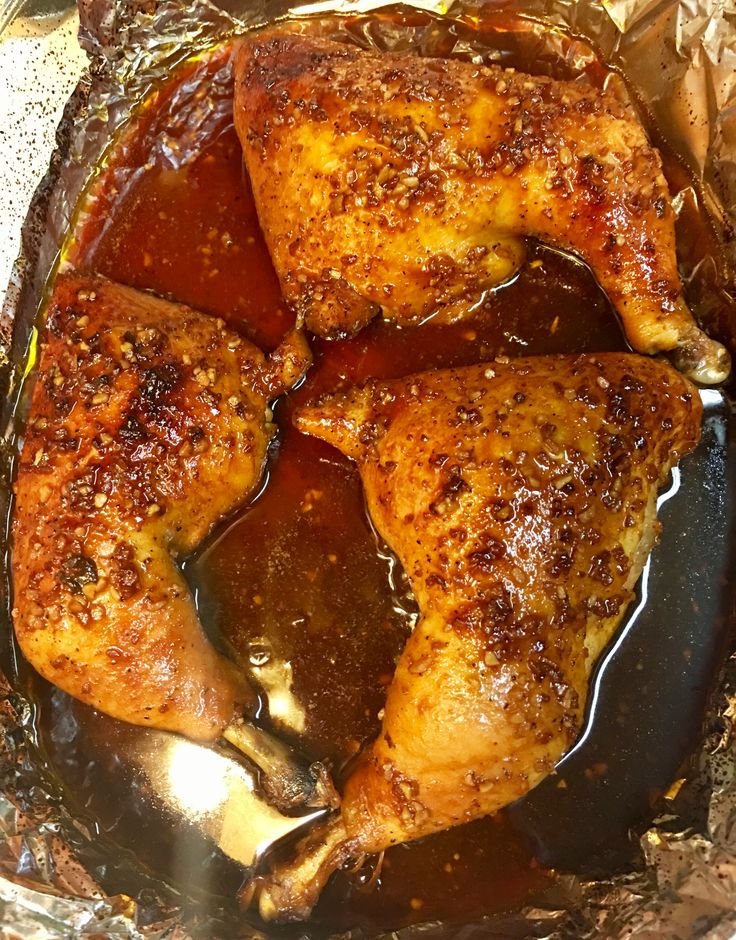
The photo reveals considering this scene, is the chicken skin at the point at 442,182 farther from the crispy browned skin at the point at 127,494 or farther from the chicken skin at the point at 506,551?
the crispy browned skin at the point at 127,494

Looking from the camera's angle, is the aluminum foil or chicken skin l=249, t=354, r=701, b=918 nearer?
chicken skin l=249, t=354, r=701, b=918

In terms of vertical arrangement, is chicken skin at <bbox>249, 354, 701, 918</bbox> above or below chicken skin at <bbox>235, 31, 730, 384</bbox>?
below

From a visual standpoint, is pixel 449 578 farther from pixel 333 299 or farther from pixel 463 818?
pixel 333 299

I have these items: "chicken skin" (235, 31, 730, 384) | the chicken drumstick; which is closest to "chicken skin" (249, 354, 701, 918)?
"chicken skin" (235, 31, 730, 384)

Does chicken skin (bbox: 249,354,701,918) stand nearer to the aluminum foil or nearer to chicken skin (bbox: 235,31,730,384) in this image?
chicken skin (bbox: 235,31,730,384)

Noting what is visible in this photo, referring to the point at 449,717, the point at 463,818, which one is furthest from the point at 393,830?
the point at 449,717

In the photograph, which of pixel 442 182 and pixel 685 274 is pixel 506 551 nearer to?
pixel 442 182

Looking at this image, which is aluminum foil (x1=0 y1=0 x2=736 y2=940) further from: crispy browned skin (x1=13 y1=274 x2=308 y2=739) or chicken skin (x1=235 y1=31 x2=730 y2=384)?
crispy browned skin (x1=13 y1=274 x2=308 y2=739)
